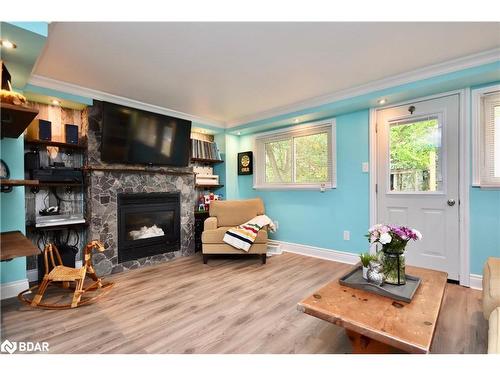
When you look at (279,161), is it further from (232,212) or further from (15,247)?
(15,247)

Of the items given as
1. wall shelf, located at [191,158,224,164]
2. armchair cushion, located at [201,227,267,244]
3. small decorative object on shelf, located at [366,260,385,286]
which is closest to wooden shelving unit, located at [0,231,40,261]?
armchair cushion, located at [201,227,267,244]

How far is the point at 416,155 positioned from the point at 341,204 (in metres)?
1.03

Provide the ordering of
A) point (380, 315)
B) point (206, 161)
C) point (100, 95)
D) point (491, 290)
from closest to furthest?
point (380, 315), point (491, 290), point (100, 95), point (206, 161)

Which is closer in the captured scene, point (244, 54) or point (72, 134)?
point (244, 54)

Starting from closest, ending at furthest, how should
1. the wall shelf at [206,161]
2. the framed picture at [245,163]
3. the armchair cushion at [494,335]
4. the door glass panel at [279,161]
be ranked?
the armchair cushion at [494,335]
the door glass panel at [279,161]
the wall shelf at [206,161]
the framed picture at [245,163]

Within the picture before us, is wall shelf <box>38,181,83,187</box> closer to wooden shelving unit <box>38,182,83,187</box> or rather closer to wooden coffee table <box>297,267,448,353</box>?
wooden shelving unit <box>38,182,83,187</box>

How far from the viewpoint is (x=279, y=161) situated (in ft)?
13.1

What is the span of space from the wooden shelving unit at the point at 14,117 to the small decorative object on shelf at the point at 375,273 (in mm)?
2324

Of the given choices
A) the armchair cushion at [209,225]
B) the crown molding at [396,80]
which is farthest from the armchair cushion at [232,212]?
the crown molding at [396,80]

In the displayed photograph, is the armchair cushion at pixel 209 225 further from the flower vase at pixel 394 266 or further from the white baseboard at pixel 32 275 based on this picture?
the flower vase at pixel 394 266

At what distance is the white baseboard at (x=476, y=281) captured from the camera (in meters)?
2.36

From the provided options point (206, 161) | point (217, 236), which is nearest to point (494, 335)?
point (217, 236)

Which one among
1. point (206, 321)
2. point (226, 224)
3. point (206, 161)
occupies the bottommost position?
point (206, 321)
